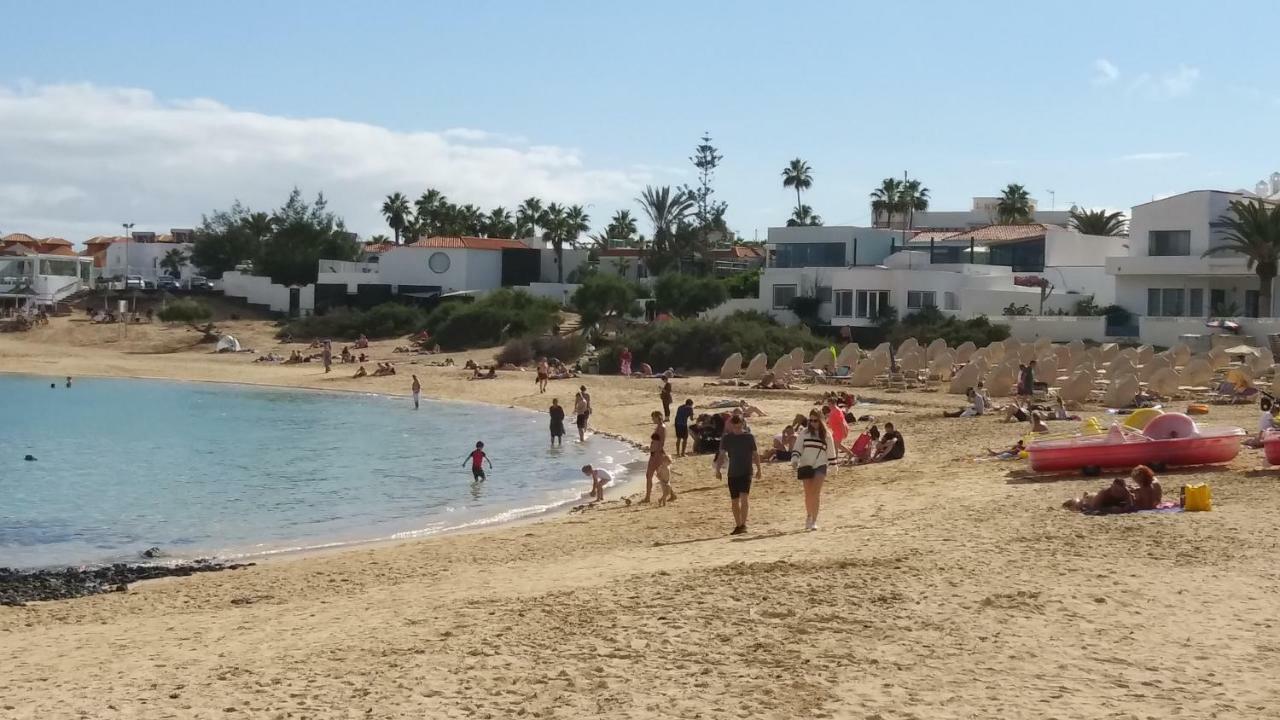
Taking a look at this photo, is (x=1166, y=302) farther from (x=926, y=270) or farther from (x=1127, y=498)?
(x=1127, y=498)

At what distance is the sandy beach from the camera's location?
24.4 feet

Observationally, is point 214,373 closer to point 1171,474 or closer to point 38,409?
point 38,409

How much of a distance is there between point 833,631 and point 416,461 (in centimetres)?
1808

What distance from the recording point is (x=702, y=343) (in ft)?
134

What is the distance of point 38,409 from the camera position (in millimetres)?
39000

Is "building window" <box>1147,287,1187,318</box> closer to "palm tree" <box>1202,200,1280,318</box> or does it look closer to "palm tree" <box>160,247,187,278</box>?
"palm tree" <box>1202,200,1280,318</box>

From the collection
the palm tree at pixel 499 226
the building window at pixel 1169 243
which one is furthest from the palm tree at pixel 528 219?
the building window at pixel 1169 243

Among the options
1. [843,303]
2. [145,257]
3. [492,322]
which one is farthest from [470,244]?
[145,257]

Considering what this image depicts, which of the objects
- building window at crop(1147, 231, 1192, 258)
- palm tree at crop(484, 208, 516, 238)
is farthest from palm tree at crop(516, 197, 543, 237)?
building window at crop(1147, 231, 1192, 258)

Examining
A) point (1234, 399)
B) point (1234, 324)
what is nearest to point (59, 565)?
point (1234, 399)

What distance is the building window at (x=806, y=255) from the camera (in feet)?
167

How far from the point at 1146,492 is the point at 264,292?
5806cm

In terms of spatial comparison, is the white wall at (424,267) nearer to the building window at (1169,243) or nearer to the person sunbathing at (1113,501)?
the building window at (1169,243)

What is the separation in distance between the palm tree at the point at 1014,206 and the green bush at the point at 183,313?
43.1 metres
